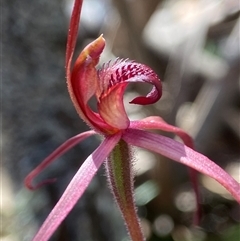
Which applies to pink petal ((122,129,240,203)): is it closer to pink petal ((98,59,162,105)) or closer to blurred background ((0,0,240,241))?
pink petal ((98,59,162,105))

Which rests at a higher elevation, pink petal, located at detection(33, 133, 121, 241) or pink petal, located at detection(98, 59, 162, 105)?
pink petal, located at detection(98, 59, 162, 105)

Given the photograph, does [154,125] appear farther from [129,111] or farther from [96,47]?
[129,111]

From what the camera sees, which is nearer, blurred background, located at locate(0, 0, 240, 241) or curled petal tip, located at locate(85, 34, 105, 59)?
curled petal tip, located at locate(85, 34, 105, 59)

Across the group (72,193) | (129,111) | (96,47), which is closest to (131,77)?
(96,47)

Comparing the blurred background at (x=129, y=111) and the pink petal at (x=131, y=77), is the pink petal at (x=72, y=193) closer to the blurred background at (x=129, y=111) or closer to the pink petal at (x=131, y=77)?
the pink petal at (x=131, y=77)

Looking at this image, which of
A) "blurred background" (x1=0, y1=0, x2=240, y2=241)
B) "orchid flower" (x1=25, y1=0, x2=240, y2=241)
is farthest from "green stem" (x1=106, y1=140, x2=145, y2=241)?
"blurred background" (x1=0, y1=0, x2=240, y2=241)

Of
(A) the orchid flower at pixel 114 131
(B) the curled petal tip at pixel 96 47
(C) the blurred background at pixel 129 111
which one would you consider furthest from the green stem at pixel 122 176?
(C) the blurred background at pixel 129 111

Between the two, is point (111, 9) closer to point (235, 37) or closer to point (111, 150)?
point (235, 37)

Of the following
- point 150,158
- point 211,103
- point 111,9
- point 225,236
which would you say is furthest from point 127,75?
point 111,9
